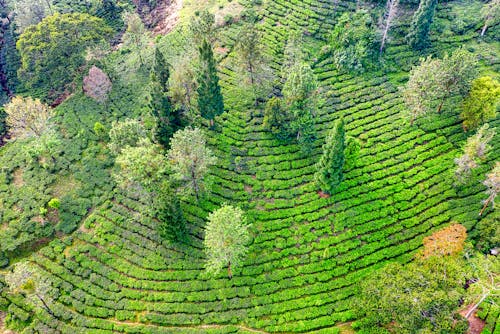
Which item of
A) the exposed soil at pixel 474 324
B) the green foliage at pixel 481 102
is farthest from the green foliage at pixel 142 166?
the green foliage at pixel 481 102

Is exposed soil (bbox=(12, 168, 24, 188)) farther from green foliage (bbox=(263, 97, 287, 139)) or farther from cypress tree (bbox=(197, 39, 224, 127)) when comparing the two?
green foliage (bbox=(263, 97, 287, 139))

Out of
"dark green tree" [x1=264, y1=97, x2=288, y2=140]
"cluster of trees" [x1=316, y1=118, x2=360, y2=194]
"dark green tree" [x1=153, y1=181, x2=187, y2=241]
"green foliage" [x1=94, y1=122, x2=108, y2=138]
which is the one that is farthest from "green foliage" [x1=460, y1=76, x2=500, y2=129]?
"green foliage" [x1=94, y1=122, x2=108, y2=138]

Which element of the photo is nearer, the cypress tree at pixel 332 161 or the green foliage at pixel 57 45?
the cypress tree at pixel 332 161

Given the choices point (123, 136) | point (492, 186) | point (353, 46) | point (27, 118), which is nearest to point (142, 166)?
point (123, 136)

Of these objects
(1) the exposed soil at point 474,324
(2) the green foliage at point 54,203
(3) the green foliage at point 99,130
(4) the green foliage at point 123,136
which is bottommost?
(1) the exposed soil at point 474,324

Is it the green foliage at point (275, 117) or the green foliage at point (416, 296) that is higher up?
the green foliage at point (275, 117)

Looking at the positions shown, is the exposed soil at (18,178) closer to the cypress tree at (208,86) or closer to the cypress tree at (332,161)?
the cypress tree at (208,86)

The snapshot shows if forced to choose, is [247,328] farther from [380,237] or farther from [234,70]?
[234,70]
